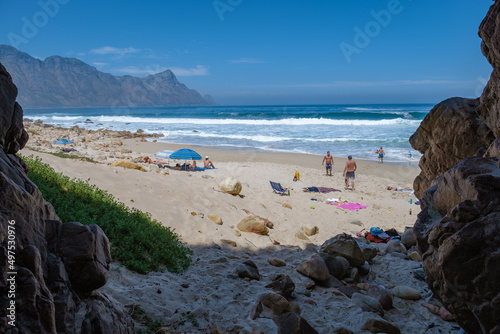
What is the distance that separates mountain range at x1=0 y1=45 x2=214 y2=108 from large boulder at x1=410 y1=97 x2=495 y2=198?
139 m

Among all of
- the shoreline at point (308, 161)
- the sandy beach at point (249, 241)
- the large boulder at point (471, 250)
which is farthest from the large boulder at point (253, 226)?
the shoreline at point (308, 161)

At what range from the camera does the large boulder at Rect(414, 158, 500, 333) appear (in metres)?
2.86

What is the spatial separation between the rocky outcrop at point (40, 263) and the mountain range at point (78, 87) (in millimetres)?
138570

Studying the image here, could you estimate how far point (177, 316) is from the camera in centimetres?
410

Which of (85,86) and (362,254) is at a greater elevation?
(85,86)

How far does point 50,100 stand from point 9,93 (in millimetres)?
167774

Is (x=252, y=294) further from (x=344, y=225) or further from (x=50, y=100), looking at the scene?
(x=50, y=100)

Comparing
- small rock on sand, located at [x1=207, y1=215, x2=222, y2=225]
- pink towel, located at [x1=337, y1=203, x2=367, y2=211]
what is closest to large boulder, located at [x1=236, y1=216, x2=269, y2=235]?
small rock on sand, located at [x1=207, y1=215, x2=222, y2=225]

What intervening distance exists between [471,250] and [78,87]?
583 feet

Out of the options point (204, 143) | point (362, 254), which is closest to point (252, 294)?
point (362, 254)

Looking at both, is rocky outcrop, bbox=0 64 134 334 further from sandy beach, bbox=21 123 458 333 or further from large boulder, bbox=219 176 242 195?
large boulder, bbox=219 176 242 195

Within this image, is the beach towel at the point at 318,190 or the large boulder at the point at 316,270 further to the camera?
the beach towel at the point at 318,190

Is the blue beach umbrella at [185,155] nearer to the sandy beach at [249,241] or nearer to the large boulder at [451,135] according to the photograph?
the sandy beach at [249,241]

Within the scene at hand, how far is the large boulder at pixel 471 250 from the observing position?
2.86 m
